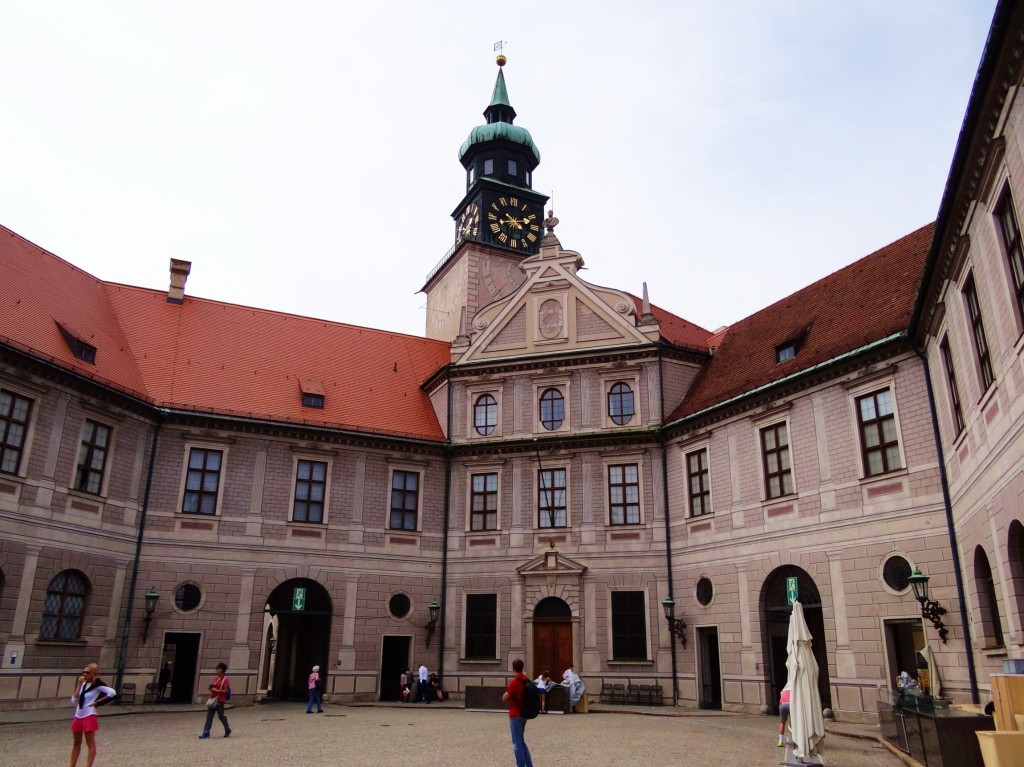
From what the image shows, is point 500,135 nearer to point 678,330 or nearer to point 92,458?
point 678,330

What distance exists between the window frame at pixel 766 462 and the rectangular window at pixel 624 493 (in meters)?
5.47

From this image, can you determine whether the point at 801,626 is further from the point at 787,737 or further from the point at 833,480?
the point at 833,480

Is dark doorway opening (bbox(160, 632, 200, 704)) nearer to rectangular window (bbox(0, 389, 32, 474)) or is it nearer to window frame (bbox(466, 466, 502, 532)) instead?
rectangular window (bbox(0, 389, 32, 474))

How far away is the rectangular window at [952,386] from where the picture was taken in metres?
18.2

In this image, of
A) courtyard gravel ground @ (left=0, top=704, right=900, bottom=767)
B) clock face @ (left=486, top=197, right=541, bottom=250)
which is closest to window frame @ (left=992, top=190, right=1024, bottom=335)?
courtyard gravel ground @ (left=0, top=704, right=900, bottom=767)

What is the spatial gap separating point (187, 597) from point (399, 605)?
23.5 ft

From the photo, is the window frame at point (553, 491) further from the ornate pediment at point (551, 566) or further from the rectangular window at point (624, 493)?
the rectangular window at point (624, 493)

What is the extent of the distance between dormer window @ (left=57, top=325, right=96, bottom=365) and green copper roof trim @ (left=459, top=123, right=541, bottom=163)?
28.8 meters

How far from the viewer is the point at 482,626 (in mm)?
29688

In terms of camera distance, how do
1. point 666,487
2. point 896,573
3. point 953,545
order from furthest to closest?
point 666,487
point 896,573
point 953,545

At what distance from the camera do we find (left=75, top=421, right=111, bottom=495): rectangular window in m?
25.3

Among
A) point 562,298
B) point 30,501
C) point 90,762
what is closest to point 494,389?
point 562,298

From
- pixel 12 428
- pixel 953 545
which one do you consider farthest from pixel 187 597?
pixel 953 545

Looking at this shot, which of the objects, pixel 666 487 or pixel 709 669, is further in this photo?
pixel 666 487
